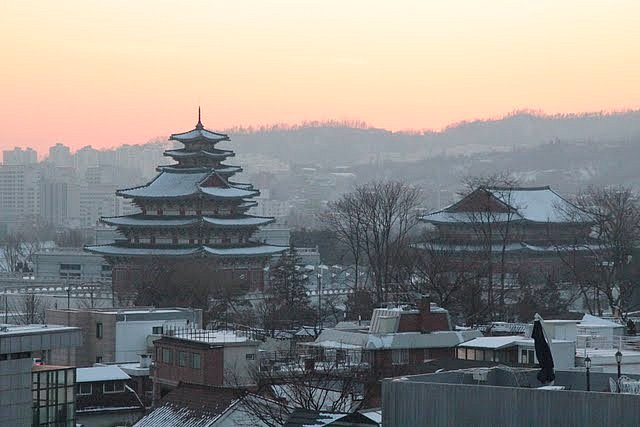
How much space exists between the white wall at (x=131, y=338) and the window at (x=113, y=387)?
25.7ft

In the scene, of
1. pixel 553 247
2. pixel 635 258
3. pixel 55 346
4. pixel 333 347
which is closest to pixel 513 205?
pixel 553 247

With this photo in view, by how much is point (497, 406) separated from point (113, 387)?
818 inches

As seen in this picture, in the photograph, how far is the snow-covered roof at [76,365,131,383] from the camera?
37312 millimetres

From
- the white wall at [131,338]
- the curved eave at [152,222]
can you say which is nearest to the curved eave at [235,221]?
the curved eave at [152,222]

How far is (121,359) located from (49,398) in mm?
20647

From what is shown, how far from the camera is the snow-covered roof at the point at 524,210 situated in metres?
79.5

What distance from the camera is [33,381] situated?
2483cm

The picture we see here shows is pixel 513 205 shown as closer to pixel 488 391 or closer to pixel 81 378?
pixel 81 378

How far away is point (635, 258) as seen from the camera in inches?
2386

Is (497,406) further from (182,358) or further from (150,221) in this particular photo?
(150,221)

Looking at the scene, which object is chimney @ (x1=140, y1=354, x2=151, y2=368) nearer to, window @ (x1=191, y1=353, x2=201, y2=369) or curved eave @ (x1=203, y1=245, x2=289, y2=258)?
window @ (x1=191, y1=353, x2=201, y2=369)

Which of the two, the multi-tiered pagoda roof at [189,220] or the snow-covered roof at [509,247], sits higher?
the multi-tiered pagoda roof at [189,220]

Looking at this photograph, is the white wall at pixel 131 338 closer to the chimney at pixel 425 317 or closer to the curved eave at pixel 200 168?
the chimney at pixel 425 317

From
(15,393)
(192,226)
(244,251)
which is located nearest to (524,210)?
(244,251)
